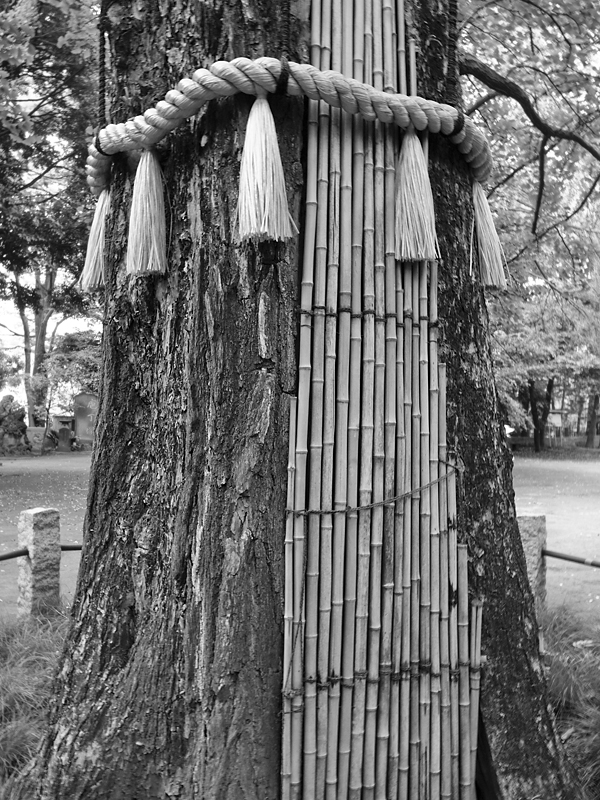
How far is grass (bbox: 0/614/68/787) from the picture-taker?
2.78 metres

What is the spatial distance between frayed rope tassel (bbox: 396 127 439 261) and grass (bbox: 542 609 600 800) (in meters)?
1.90

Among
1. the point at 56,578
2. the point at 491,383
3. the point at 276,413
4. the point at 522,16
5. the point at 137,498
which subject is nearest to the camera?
the point at 276,413

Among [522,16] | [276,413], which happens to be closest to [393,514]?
[276,413]

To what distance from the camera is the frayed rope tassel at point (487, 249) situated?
238cm

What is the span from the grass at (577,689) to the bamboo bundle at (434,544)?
0.71 m

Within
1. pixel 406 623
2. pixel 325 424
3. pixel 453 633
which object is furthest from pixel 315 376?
pixel 453 633

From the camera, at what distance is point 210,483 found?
198 centimetres

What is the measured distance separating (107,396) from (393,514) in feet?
3.14

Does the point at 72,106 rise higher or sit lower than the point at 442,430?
higher

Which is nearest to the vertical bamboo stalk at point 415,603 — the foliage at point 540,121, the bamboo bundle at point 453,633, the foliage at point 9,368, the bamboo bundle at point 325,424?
the bamboo bundle at point 453,633

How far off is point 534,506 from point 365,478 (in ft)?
35.3

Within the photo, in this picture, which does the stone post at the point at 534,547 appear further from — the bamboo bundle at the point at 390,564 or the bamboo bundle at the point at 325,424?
the bamboo bundle at the point at 325,424

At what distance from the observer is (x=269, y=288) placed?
201 cm

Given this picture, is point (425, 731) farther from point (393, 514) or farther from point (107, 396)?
point (107, 396)
